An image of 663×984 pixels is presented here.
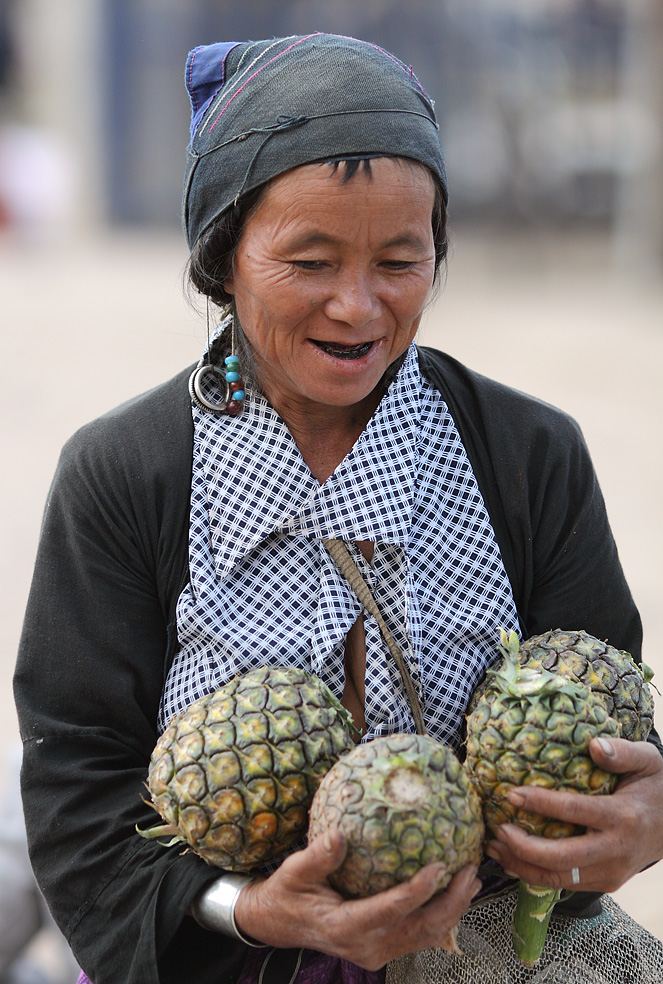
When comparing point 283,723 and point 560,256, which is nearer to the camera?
point 283,723

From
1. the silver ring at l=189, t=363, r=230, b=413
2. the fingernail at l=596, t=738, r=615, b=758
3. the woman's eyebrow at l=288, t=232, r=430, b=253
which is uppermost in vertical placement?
the woman's eyebrow at l=288, t=232, r=430, b=253

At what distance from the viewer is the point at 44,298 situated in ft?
50.9

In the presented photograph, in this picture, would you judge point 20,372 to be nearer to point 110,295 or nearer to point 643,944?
point 110,295

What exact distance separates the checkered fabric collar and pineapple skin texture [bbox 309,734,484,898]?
1.72 ft

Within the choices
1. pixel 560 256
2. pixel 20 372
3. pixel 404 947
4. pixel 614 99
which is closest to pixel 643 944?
pixel 404 947

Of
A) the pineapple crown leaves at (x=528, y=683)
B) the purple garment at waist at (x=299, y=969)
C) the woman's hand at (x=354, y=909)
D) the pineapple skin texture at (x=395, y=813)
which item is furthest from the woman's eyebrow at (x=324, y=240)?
the purple garment at waist at (x=299, y=969)

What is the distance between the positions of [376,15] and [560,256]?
5.65 m

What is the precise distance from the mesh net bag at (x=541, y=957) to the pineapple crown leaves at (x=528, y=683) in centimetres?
52

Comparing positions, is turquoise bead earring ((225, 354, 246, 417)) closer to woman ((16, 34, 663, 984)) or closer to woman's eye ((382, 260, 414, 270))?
woman ((16, 34, 663, 984))

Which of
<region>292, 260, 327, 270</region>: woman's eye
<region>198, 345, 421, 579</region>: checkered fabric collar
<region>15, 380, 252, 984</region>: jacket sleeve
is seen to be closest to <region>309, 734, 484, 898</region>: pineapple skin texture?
<region>15, 380, 252, 984</region>: jacket sleeve

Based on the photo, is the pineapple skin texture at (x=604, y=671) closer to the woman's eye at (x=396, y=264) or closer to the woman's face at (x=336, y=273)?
the woman's face at (x=336, y=273)

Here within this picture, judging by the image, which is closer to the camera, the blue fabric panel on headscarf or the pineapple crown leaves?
the pineapple crown leaves

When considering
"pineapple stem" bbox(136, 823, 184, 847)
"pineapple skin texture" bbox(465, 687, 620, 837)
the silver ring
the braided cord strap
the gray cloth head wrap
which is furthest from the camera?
the silver ring

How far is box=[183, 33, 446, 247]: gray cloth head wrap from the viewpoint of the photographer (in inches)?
77.9
